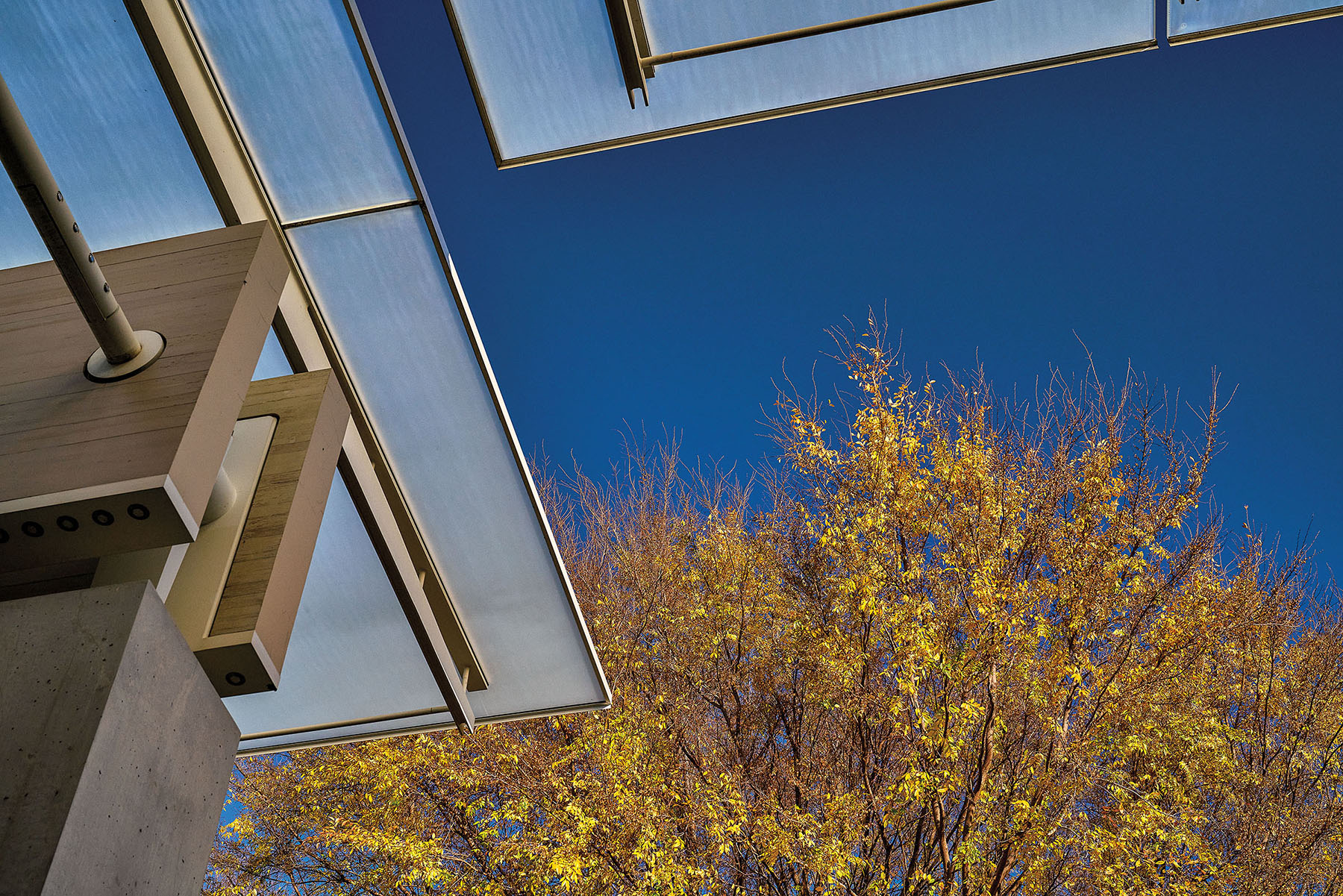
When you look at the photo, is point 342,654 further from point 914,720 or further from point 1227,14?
point 914,720

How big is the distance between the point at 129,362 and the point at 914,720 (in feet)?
25.5

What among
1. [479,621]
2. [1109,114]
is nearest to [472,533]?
[479,621]

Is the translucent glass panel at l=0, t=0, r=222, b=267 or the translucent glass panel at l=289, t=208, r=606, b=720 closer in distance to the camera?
the translucent glass panel at l=0, t=0, r=222, b=267

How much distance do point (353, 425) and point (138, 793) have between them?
5.40 ft

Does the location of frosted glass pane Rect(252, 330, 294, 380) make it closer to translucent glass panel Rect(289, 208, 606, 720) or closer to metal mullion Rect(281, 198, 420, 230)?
translucent glass panel Rect(289, 208, 606, 720)

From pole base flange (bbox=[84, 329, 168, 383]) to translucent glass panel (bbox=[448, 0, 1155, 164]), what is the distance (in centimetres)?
129

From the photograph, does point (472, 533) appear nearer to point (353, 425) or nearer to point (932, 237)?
point (353, 425)

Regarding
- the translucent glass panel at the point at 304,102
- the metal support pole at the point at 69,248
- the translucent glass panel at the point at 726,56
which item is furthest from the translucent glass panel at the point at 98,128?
the metal support pole at the point at 69,248

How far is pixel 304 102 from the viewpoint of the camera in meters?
2.72

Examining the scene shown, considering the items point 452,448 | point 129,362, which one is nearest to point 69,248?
point 129,362

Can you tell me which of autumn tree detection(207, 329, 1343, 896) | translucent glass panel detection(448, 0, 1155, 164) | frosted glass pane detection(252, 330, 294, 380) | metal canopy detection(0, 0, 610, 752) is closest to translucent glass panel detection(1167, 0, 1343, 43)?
translucent glass panel detection(448, 0, 1155, 164)

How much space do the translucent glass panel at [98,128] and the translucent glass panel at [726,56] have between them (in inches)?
35.6

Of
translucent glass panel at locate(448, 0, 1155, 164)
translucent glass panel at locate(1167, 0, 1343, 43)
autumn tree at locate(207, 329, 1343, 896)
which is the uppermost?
autumn tree at locate(207, 329, 1343, 896)

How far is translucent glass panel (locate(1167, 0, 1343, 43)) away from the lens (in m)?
2.71
